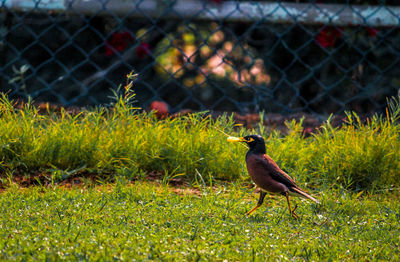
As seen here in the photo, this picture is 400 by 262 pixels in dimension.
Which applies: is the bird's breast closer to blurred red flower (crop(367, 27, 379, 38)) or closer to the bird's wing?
the bird's wing

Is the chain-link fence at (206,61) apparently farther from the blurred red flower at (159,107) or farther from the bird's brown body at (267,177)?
the bird's brown body at (267,177)

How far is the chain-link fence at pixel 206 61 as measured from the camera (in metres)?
4.84

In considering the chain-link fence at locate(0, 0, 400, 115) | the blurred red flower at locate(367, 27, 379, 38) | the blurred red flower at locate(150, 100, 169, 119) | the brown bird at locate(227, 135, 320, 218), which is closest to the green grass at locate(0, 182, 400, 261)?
the brown bird at locate(227, 135, 320, 218)

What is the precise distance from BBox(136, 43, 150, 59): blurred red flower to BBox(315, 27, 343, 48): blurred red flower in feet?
5.16

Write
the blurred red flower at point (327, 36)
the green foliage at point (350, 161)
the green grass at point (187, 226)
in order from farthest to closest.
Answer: the blurred red flower at point (327, 36)
the green foliage at point (350, 161)
the green grass at point (187, 226)

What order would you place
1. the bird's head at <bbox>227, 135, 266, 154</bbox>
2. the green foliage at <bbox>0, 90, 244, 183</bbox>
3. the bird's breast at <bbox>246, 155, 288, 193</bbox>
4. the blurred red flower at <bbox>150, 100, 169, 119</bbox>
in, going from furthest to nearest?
the blurred red flower at <bbox>150, 100, 169, 119</bbox>, the green foliage at <bbox>0, 90, 244, 183</bbox>, the bird's head at <bbox>227, 135, 266, 154</bbox>, the bird's breast at <bbox>246, 155, 288, 193</bbox>

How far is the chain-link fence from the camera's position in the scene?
4836mm

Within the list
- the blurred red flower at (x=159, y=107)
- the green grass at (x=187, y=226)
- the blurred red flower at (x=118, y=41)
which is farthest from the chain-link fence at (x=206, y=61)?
the green grass at (x=187, y=226)

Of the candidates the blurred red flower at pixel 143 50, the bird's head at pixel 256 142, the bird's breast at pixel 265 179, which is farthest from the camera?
the blurred red flower at pixel 143 50

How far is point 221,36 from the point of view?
5188mm

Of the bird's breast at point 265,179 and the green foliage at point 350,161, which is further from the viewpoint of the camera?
the green foliage at point 350,161

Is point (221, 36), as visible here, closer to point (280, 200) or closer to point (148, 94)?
point (148, 94)

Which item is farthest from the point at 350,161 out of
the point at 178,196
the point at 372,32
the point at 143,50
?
the point at 143,50

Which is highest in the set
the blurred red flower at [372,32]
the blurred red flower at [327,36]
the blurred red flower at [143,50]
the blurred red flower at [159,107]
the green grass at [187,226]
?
the blurred red flower at [372,32]
